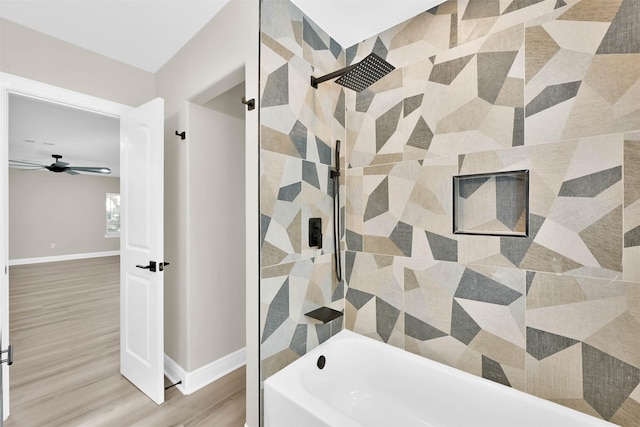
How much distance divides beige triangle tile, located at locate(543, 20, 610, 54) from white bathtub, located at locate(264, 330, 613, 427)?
1.66 m

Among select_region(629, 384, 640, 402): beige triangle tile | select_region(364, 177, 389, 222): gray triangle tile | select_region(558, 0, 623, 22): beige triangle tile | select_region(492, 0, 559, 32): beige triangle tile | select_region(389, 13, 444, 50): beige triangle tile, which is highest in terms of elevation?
select_region(389, 13, 444, 50): beige triangle tile

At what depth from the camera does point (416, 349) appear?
1683 mm

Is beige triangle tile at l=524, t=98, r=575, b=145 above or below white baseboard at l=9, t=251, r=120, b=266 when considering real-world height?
above

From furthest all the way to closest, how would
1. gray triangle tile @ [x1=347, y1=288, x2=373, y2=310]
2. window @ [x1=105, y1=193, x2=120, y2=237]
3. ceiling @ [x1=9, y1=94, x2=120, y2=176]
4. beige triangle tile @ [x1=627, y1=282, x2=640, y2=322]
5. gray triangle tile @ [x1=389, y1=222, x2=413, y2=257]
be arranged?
window @ [x1=105, y1=193, x2=120, y2=237] < ceiling @ [x1=9, y1=94, x2=120, y2=176] < gray triangle tile @ [x1=347, y1=288, x2=373, y2=310] < gray triangle tile @ [x1=389, y1=222, x2=413, y2=257] < beige triangle tile @ [x1=627, y1=282, x2=640, y2=322]

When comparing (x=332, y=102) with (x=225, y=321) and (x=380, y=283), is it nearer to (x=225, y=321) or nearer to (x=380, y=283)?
(x=380, y=283)

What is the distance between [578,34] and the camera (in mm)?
1205

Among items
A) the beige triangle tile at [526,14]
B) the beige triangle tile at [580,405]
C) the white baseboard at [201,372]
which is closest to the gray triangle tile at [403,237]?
the beige triangle tile at [580,405]

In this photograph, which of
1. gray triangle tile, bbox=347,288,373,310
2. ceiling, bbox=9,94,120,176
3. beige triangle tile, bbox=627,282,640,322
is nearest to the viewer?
beige triangle tile, bbox=627,282,640,322

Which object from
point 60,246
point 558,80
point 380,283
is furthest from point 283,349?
point 60,246

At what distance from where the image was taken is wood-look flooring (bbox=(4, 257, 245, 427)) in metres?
1.70

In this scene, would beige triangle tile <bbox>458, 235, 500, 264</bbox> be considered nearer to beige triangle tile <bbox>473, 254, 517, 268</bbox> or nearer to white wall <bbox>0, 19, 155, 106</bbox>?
beige triangle tile <bbox>473, 254, 517, 268</bbox>

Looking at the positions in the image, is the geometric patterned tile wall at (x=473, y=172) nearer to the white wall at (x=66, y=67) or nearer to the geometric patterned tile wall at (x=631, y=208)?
the geometric patterned tile wall at (x=631, y=208)

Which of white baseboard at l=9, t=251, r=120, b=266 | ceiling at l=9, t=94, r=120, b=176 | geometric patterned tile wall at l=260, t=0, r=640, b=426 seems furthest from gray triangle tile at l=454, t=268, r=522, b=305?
white baseboard at l=9, t=251, r=120, b=266

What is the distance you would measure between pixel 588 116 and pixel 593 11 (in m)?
0.47
